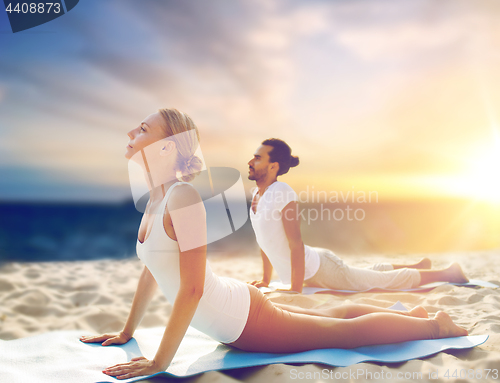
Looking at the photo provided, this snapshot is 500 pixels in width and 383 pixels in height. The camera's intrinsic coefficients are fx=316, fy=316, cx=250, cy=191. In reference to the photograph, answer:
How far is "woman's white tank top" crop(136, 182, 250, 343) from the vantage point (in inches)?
66.9

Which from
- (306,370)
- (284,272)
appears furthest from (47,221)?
(306,370)

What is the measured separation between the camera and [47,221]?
21.5 metres

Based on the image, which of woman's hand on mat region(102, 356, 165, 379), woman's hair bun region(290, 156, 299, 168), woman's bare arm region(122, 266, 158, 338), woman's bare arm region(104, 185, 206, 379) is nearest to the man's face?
woman's hair bun region(290, 156, 299, 168)

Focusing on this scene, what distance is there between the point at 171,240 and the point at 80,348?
1.19m

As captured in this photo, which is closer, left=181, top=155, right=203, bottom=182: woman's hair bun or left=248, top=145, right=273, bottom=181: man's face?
left=181, top=155, right=203, bottom=182: woman's hair bun

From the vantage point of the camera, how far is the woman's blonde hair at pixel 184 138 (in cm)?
181

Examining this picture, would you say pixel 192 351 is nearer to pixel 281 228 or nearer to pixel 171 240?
pixel 171 240

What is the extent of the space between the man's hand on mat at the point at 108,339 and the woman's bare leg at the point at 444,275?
3.65 meters

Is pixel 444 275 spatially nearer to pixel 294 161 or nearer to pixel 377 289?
pixel 377 289

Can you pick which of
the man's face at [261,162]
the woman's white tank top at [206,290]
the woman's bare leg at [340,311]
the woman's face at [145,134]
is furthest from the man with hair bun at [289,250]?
the woman's face at [145,134]

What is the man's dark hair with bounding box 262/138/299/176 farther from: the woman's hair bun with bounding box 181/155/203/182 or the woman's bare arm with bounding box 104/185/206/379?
the woman's bare arm with bounding box 104/185/206/379

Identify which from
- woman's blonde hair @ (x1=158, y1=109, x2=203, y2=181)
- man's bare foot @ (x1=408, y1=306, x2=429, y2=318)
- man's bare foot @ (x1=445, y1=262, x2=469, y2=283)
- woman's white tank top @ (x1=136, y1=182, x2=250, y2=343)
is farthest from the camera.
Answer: man's bare foot @ (x1=445, y1=262, x2=469, y2=283)

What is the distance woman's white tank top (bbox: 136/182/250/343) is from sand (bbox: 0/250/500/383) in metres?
0.25

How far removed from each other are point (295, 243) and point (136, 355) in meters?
1.97
